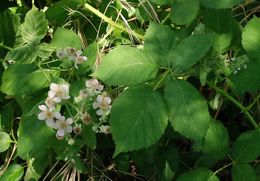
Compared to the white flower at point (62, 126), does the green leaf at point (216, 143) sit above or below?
below

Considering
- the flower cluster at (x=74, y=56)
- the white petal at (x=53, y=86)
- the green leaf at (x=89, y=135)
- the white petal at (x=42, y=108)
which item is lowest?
the green leaf at (x=89, y=135)

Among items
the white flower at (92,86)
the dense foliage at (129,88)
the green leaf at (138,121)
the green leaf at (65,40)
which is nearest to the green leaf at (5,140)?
the dense foliage at (129,88)

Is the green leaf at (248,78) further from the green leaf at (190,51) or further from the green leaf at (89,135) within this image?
the green leaf at (89,135)

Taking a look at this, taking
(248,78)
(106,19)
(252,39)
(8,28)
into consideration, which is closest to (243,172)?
(248,78)

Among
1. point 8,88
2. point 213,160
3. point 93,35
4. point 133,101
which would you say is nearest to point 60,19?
point 93,35

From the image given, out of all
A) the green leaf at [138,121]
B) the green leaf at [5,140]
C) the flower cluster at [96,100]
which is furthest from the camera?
the green leaf at [5,140]

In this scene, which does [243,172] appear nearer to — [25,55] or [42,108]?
[42,108]

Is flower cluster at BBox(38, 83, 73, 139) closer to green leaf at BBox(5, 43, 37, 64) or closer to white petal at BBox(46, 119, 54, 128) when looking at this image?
white petal at BBox(46, 119, 54, 128)
